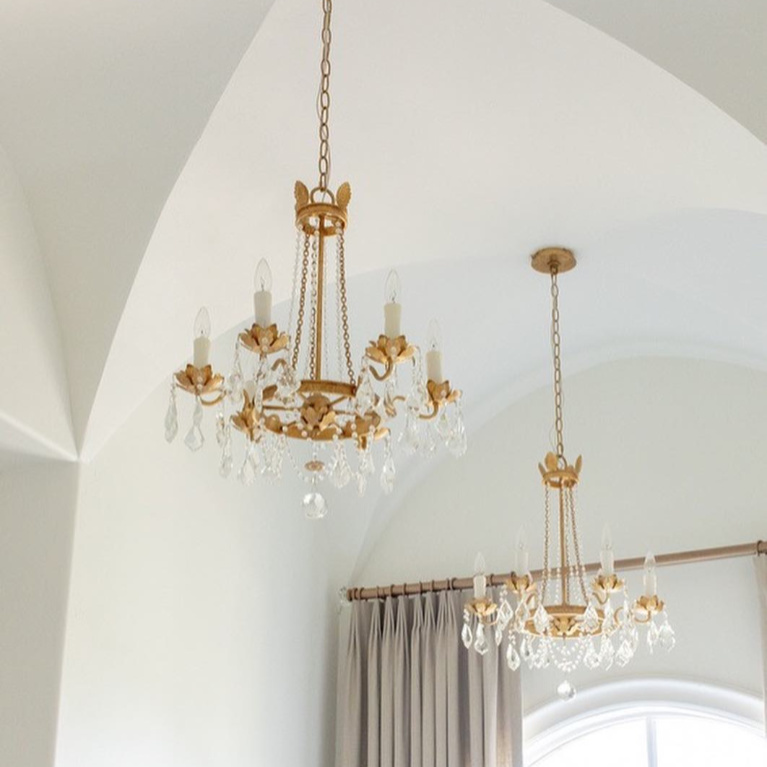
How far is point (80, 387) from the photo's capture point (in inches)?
183

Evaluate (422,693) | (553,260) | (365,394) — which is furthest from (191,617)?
(365,394)

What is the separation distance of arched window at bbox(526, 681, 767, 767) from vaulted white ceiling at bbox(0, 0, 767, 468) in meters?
1.52

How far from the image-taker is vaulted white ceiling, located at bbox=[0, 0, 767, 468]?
370 cm

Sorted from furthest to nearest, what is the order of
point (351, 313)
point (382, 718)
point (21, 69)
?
point (382, 718)
point (351, 313)
point (21, 69)

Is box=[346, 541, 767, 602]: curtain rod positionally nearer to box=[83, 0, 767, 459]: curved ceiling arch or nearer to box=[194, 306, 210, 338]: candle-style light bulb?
box=[83, 0, 767, 459]: curved ceiling arch

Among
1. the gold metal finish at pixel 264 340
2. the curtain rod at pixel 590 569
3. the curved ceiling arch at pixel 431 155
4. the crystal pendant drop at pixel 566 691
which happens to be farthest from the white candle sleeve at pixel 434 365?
the curtain rod at pixel 590 569

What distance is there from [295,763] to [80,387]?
2.06m

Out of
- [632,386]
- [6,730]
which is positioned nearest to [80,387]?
[6,730]

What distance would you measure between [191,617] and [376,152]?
78.3 inches

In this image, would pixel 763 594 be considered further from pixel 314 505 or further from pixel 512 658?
pixel 314 505

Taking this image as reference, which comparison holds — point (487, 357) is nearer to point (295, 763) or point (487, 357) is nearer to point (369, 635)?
point (369, 635)

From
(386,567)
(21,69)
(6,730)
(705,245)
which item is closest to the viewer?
(21,69)

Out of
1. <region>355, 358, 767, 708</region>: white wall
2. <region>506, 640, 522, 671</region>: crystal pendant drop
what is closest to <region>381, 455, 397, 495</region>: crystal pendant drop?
<region>506, 640, 522, 671</region>: crystal pendant drop

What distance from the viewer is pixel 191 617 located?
5199 millimetres
